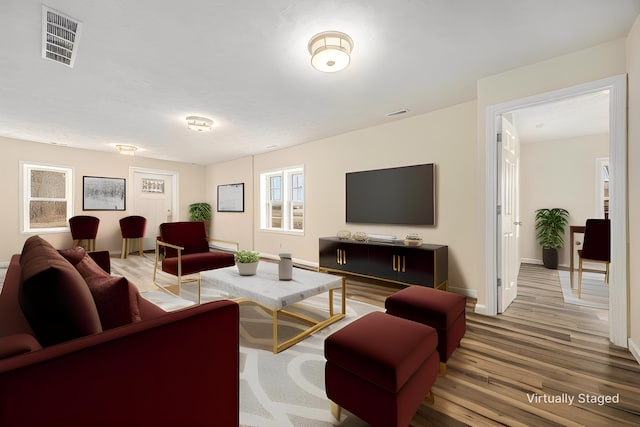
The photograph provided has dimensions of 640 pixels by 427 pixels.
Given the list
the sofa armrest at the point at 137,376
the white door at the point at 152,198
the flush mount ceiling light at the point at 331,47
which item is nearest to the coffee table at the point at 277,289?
the sofa armrest at the point at 137,376

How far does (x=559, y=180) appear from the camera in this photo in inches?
208

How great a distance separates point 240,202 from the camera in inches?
274

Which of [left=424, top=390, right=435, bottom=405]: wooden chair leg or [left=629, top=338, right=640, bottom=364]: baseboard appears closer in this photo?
[left=424, top=390, right=435, bottom=405]: wooden chair leg

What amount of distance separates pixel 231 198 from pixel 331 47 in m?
5.76

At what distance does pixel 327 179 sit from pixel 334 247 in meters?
1.41

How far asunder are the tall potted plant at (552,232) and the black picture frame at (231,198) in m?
6.49

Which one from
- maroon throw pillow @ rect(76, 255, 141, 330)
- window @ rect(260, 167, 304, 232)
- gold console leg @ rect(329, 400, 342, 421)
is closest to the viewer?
maroon throw pillow @ rect(76, 255, 141, 330)

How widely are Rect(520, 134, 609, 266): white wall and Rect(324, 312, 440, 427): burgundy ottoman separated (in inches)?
213

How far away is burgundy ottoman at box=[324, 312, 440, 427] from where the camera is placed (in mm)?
1245

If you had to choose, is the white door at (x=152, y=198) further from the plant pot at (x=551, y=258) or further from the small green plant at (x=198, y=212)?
the plant pot at (x=551, y=258)

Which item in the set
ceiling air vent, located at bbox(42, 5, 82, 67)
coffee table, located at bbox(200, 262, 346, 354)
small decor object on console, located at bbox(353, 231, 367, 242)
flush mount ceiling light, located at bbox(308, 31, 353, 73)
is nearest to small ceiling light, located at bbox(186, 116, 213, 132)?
ceiling air vent, located at bbox(42, 5, 82, 67)

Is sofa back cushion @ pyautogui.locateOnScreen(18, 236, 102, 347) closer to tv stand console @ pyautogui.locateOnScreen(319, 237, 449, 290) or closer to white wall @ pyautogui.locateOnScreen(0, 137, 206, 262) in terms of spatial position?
tv stand console @ pyautogui.locateOnScreen(319, 237, 449, 290)

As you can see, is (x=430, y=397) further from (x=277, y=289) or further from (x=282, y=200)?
(x=282, y=200)

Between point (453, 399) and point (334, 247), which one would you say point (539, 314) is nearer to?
point (453, 399)
